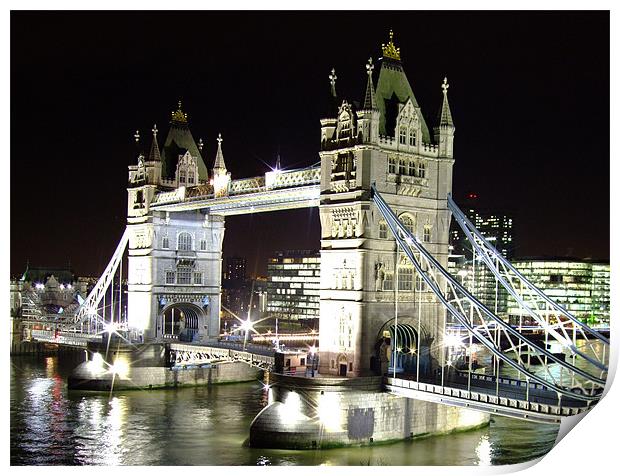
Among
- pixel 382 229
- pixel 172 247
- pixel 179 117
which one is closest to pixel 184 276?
pixel 172 247

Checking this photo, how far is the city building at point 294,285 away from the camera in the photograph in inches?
5212

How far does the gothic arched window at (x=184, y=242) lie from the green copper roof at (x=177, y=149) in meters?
3.73

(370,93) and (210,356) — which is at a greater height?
(370,93)

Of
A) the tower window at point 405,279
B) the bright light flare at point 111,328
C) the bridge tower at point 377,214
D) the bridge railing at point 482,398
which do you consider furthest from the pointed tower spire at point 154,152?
the bridge railing at point 482,398

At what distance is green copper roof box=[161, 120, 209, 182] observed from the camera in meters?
62.6

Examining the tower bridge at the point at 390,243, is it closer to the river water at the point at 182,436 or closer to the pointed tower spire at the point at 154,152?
the river water at the point at 182,436

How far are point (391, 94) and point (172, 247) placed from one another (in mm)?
23865

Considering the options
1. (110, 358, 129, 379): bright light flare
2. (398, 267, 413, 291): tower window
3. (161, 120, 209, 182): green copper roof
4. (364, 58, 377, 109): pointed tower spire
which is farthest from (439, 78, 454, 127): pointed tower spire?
(110, 358, 129, 379): bright light flare

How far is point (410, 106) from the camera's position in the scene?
41.8 meters

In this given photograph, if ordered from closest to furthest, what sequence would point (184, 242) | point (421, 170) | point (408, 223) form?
point (408, 223)
point (421, 170)
point (184, 242)

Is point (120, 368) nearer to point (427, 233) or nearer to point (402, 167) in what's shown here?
point (427, 233)

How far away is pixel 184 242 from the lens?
2447 inches

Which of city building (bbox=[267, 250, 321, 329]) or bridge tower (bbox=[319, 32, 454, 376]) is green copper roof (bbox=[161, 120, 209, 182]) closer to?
bridge tower (bbox=[319, 32, 454, 376])
